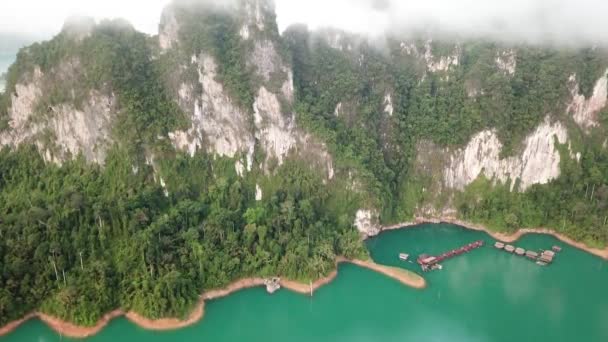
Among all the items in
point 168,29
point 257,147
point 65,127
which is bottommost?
point 257,147

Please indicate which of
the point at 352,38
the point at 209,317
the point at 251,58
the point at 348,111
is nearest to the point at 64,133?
the point at 251,58

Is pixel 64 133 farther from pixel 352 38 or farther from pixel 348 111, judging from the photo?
pixel 352 38

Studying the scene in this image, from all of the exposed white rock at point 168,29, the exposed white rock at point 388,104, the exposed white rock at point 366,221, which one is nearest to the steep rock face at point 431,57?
the exposed white rock at point 388,104

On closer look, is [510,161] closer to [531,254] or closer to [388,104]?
[531,254]

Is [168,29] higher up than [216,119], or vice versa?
[168,29]

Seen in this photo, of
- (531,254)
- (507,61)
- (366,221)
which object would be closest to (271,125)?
(366,221)
